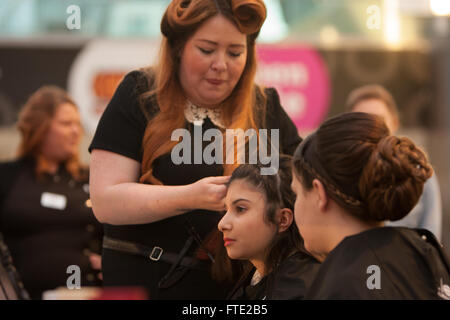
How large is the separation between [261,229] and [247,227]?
0.03 m

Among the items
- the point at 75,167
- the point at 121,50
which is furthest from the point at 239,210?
the point at 121,50

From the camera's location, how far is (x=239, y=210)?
1.46m

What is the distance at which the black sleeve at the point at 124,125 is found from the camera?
1.47 m

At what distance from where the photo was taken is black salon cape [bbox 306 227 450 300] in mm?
1204

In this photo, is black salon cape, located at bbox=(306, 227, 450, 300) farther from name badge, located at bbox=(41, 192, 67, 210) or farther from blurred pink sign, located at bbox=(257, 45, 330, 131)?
name badge, located at bbox=(41, 192, 67, 210)

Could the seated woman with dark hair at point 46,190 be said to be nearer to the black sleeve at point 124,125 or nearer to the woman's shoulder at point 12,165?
the woman's shoulder at point 12,165

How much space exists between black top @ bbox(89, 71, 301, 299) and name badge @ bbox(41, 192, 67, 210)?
107 centimetres

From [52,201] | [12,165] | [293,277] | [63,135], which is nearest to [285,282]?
[293,277]

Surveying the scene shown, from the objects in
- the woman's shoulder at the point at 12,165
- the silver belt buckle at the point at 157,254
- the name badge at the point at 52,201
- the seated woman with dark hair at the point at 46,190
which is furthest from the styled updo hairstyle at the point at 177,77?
the woman's shoulder at the point at 12,165

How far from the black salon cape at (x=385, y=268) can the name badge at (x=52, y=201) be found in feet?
5.03

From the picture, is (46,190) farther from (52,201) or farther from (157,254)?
(157,254)

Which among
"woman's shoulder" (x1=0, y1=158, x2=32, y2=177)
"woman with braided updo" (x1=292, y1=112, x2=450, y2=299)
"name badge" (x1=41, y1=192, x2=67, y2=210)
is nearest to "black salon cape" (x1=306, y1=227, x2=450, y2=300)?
"woman with braided updo" (x1=292, y1=112, x2=450, y2=299)

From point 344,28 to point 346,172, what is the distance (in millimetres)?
2895

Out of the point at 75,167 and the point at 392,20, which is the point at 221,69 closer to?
the point at 75,167
